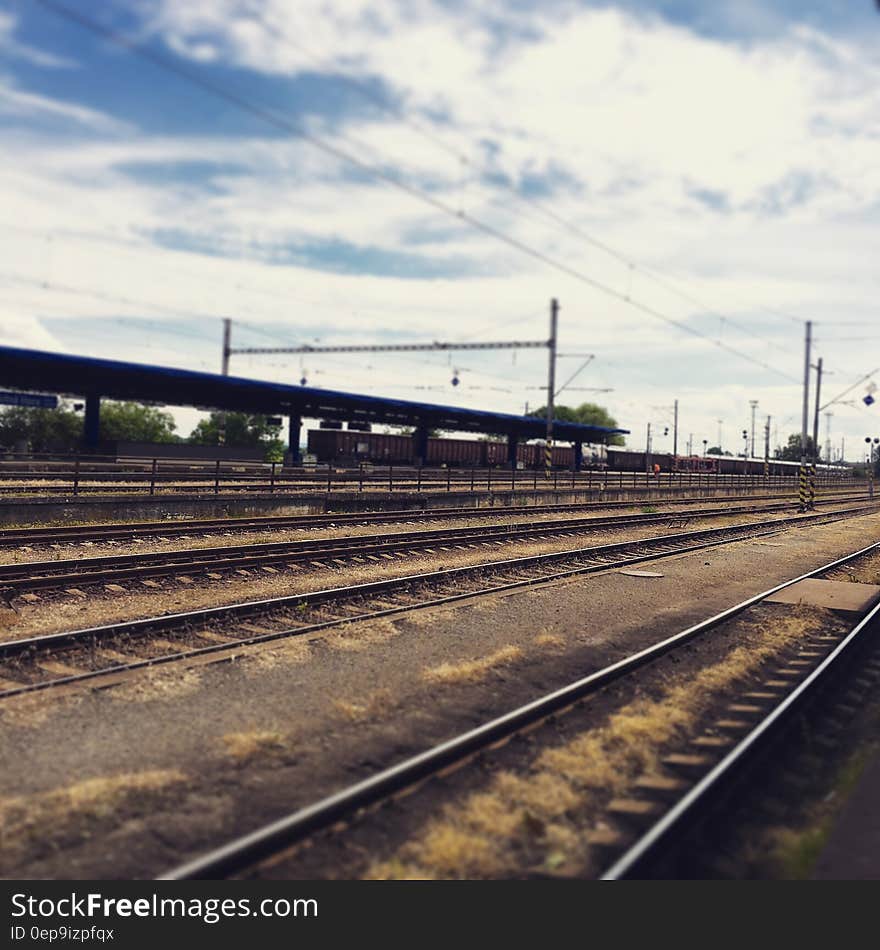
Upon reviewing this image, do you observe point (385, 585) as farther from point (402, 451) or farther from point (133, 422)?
point (133, 422)

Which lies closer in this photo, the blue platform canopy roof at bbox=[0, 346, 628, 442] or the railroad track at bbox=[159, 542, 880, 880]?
the railroad track at bbox=[159, 542, 880, 880]

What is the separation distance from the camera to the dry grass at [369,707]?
711cm

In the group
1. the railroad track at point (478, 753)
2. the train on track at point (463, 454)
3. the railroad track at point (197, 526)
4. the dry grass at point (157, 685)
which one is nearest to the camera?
the railroad track at point (478, 753)

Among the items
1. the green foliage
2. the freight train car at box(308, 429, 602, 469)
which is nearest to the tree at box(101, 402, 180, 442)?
the green foliage

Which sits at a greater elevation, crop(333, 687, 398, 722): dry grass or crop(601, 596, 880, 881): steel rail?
crop(601, 596, 880, 881): steel rail

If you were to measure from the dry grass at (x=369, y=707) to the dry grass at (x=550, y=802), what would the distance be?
1.64m

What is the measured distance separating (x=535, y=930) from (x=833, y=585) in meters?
13.2

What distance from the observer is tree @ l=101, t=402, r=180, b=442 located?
321 feet


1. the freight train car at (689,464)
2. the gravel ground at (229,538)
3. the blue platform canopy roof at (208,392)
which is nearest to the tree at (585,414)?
the freight train car at (689,464)

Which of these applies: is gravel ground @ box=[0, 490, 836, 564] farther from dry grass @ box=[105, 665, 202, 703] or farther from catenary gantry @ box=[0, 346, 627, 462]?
catenary gantry @ box=[0, 346, 627, 462]

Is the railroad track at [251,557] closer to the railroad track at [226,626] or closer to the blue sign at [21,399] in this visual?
the railroad track at [226,626]

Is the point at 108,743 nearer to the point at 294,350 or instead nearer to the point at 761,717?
the point at 761,717

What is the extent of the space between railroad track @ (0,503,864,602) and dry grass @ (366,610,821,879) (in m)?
8.63

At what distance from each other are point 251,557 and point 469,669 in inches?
305
